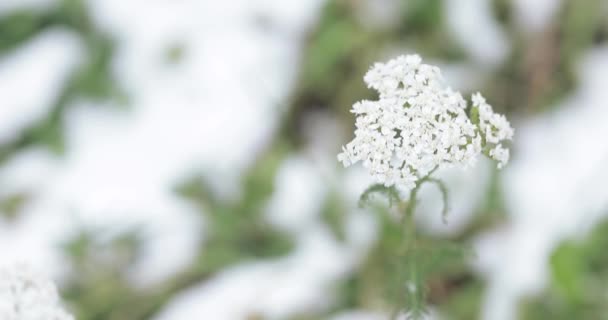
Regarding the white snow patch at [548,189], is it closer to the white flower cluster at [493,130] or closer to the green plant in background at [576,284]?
the green plant in background at [576,284]

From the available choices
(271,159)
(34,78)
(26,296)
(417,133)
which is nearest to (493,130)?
(417,133)

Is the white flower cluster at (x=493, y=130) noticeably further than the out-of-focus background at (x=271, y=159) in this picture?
No

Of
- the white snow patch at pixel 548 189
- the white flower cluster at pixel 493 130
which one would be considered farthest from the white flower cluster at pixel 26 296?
the white snow patch at pixel 548 189

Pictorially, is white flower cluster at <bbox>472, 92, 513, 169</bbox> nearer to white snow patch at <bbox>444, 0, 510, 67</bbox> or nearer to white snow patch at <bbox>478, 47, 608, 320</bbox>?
white snow patch at <bbox>478, 47, 608, 320</bbox>

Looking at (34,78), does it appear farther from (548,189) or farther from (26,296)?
(548,189)

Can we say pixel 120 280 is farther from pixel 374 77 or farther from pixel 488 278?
pixel 374 77

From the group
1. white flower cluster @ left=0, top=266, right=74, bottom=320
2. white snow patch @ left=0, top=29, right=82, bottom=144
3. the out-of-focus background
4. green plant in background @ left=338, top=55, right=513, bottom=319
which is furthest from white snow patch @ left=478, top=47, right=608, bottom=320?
white snow patch @ left=0, top=29, right=82, bottom=144
